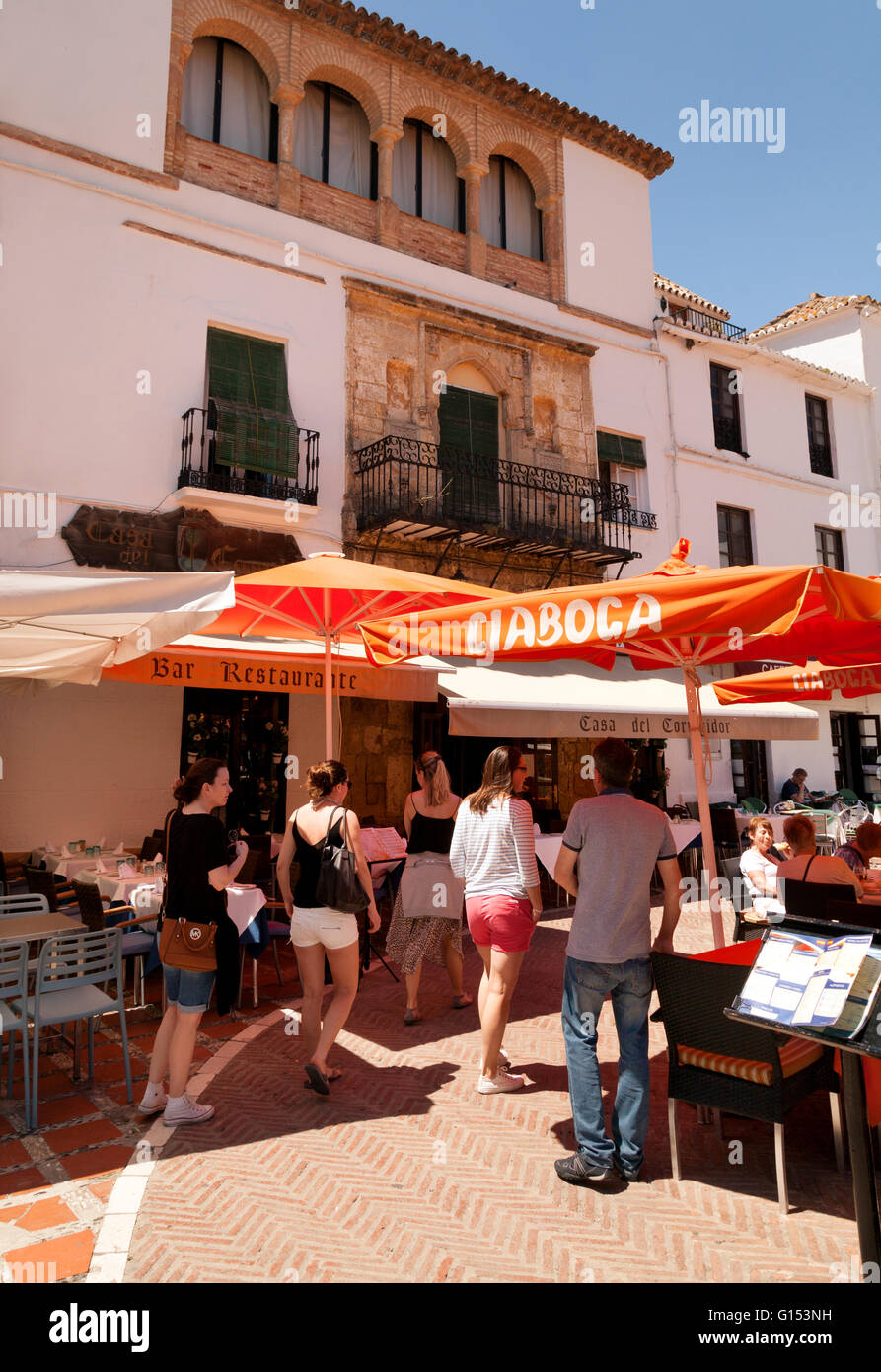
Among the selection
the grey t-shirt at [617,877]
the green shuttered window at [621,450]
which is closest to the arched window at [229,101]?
the green shuttered window at [621,450]

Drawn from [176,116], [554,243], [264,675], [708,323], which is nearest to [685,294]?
[708,323]

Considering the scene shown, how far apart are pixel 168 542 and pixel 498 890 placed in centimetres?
817

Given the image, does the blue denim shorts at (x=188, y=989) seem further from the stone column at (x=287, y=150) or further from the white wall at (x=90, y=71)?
the stone column at (x=287, y=150)

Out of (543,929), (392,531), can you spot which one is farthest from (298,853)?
(392,531)

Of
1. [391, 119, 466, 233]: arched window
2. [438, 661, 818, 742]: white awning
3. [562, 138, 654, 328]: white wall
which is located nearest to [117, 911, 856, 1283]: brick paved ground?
[438, 661, 818, 742]: white awning

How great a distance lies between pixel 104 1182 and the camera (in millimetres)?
3914

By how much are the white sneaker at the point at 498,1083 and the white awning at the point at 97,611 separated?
3.20 m

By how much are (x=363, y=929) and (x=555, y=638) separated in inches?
209

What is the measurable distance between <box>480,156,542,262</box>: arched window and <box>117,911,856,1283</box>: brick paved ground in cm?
1535

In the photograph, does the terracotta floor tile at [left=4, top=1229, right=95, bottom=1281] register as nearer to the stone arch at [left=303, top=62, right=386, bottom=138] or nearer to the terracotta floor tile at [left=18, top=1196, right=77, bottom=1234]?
the terracotta floor tile at [left=18, top=1196, right=77, bottom=1234]

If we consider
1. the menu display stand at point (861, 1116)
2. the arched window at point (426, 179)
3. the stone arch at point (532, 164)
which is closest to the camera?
the menu display stand at point (861, 1116)

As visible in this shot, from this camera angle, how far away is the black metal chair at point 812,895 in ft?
17.9

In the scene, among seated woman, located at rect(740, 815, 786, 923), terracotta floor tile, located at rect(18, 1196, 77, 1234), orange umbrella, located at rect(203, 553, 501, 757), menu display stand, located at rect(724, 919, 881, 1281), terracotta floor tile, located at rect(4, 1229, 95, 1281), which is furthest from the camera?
seated woman, located at rect(740, 815, 786, 923)

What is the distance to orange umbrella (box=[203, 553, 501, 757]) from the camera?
229 inches
